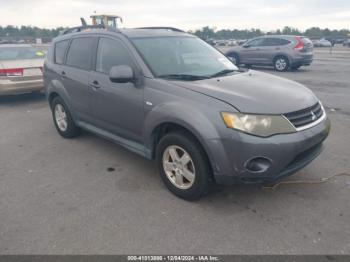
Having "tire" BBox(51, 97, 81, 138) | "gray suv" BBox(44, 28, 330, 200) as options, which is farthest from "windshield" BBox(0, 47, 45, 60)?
"gray suv" BBox(44, 28, 330, 200)

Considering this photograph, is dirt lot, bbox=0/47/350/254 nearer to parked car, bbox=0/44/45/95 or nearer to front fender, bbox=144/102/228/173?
front fender, bbox=144/102/228/173

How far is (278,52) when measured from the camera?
13.9 meters

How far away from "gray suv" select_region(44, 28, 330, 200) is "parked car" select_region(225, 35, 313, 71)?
A: 1019 cm

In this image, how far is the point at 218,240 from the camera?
2689 millimetres

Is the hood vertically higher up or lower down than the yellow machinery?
lower down

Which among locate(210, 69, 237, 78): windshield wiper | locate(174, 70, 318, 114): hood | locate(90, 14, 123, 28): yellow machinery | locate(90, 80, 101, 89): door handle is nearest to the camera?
locate(174, 70, 318, 114): hood

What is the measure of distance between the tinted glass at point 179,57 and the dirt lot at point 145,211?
1365 mm

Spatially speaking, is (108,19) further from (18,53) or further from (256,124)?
(256,124)

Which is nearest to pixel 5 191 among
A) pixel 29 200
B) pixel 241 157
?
pixel 29 200

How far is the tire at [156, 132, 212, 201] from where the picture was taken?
304cm

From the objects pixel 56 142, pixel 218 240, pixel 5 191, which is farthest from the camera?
pixel 56 142

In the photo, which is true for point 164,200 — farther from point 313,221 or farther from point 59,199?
point 313,221

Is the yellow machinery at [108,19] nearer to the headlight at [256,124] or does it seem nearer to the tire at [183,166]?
the tire at [183,166]

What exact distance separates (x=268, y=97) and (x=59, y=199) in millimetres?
2482
